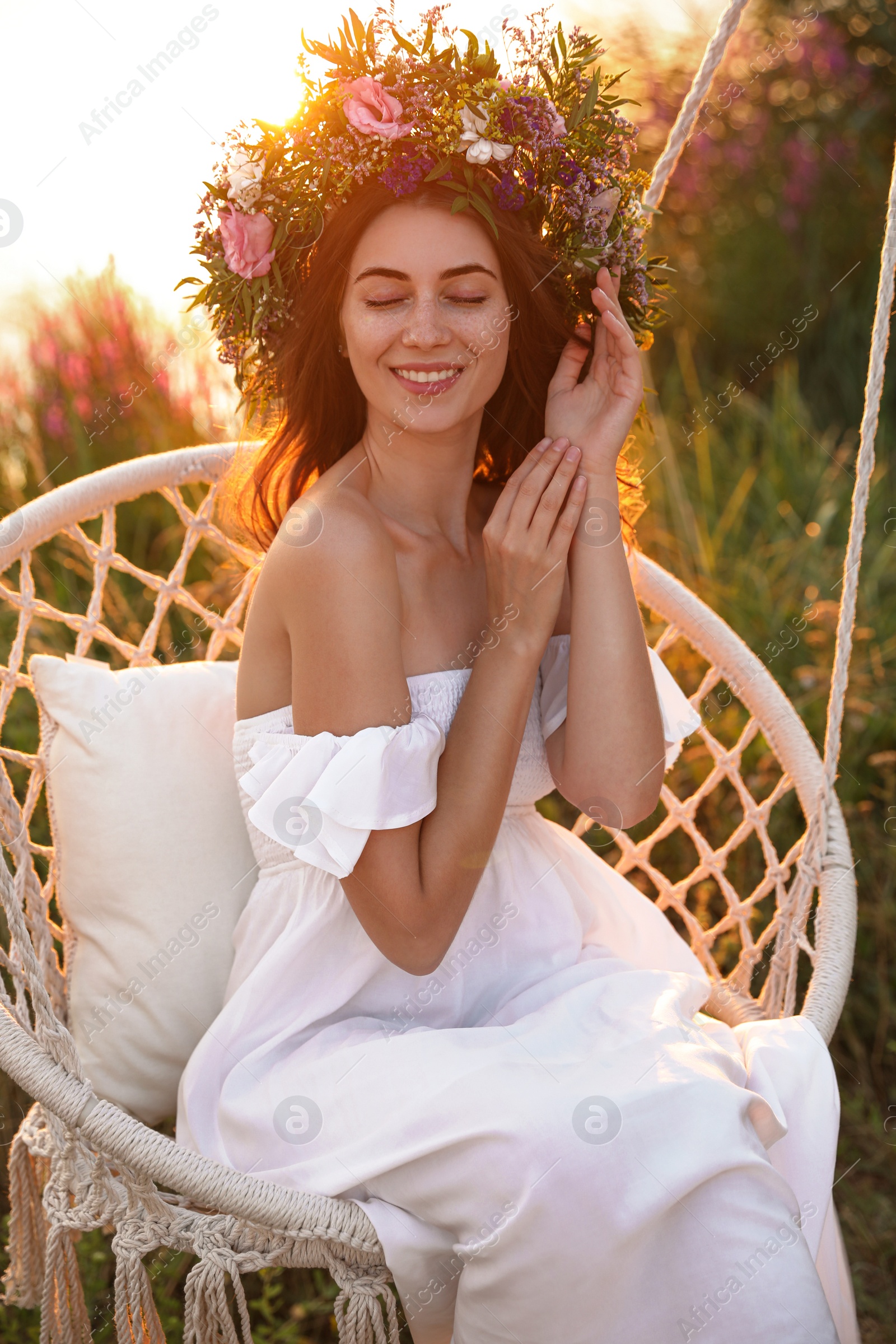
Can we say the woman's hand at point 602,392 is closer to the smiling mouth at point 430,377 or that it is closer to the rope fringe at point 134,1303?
the smiling mouth at point 430,377

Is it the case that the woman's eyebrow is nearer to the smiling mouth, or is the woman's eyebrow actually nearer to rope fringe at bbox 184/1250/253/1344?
the smiling mouth

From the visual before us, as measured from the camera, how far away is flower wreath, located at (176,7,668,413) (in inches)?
56.1

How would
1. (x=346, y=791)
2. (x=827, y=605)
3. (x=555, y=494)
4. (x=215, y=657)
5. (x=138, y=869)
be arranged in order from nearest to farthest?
(x=346, y=791) → (x=555, y=494) → (x=138, y=869) → (x=215, y=657) → (x=827, y=605)

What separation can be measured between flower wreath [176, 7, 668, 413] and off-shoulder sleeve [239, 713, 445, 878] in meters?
0.63

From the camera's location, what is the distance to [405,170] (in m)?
1.42

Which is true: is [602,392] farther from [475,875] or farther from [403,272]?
[475,875]

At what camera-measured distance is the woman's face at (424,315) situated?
145cm

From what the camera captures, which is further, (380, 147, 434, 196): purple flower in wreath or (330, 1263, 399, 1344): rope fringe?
(380, 147, 434, 196): purple flower in wreath

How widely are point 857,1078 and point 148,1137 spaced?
1749mm

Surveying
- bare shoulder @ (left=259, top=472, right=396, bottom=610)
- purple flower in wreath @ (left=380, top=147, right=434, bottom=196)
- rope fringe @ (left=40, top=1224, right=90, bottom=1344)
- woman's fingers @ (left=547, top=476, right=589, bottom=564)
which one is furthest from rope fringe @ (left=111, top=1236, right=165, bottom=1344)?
purple flower in wreath @ (left=380, top=147, right=434, bottom=196)

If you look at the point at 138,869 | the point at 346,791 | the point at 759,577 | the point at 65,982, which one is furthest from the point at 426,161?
the point at 759,577

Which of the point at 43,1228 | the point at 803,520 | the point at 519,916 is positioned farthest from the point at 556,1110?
the point at 803,520

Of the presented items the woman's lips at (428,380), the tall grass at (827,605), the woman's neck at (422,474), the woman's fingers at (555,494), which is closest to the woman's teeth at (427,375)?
the woman's lips at (428,380)

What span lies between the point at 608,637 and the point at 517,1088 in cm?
66
